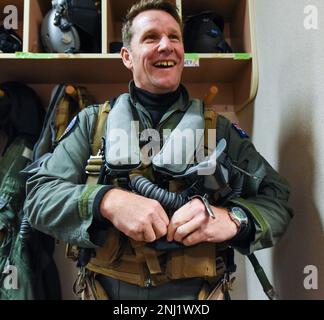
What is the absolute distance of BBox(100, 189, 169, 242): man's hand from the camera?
59 centimetres

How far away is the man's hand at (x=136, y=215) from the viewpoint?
593mm

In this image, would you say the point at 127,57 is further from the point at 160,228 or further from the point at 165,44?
the point at 160,228

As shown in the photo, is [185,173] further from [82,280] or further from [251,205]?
[82,280]

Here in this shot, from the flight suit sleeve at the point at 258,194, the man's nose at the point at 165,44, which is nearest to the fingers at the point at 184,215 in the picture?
the flight suit sleeve at the point at 258,194

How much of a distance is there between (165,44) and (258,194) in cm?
42

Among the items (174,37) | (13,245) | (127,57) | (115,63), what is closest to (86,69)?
(115,63)

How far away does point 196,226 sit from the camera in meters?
0.61

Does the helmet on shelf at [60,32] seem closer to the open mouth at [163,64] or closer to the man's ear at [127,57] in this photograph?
the man's ear at [127,57]

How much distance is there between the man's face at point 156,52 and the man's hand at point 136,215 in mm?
311

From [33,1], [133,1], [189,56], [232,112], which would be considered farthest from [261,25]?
[33,1]

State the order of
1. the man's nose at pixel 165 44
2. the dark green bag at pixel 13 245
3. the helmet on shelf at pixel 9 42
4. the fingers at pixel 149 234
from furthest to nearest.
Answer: the helmet on shelf at pixel 9 42 < the dark green bag at pixel 13 245 < the man's nose at pixel 165 44 < the fingers at pixel 149 234

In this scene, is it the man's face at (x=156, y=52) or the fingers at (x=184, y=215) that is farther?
the man's face at (x=156, y=52)

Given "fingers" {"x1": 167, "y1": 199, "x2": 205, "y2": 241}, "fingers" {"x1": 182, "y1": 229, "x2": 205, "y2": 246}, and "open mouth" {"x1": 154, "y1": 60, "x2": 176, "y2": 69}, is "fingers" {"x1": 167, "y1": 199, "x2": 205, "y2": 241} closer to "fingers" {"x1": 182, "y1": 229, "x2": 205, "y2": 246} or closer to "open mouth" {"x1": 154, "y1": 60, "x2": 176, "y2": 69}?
"fingers" {"x1": 182, "y1": 229, "x2": 205, "y2": 246}

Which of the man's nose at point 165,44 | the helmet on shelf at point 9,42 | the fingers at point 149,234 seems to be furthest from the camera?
the helmet on shelf at point 9,42
